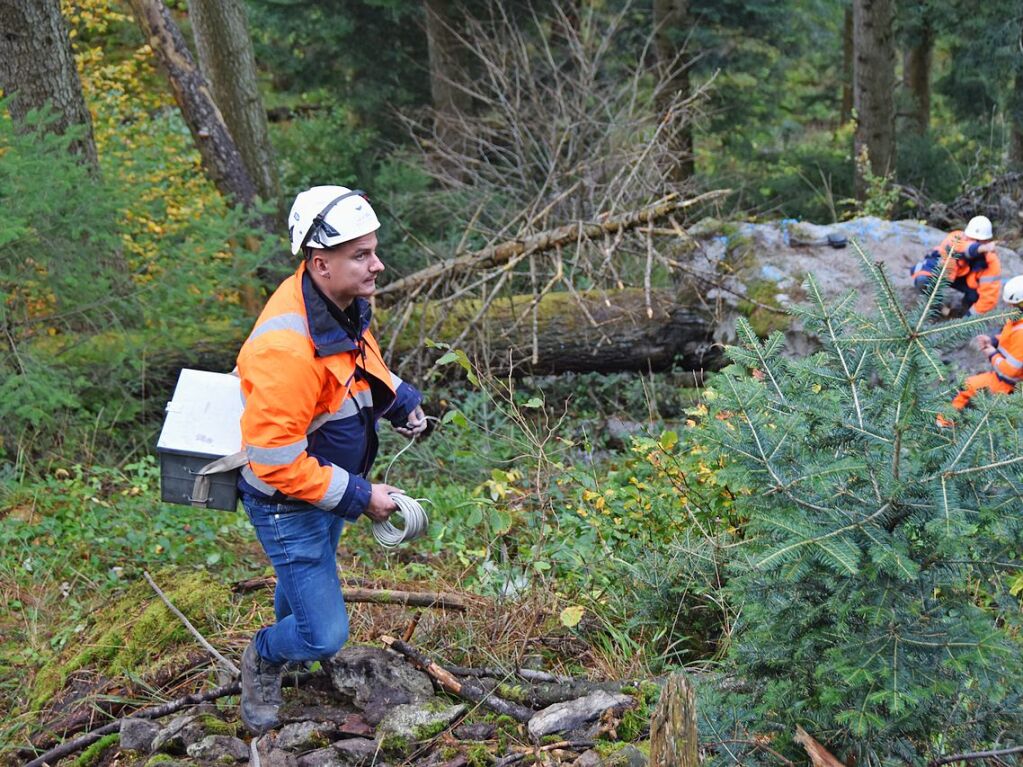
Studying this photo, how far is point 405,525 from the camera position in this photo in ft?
11.6

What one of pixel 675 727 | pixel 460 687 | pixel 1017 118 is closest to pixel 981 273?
pixel 1017 118

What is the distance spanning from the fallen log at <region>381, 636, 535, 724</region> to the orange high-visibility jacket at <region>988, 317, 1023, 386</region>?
16.6ft

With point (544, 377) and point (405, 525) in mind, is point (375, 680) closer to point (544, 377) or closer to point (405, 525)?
point (405, 525)

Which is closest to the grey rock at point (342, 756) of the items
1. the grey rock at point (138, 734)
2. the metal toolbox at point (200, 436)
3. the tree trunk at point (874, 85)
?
the grey rock at point (138, 734)

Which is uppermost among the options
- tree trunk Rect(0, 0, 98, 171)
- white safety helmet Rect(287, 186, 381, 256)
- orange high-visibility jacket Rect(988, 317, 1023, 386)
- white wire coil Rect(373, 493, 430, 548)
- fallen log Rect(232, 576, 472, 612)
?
tree trunk Rect(0, 0, 98, 171)

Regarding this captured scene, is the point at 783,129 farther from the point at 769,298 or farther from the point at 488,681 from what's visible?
the point at 488,681

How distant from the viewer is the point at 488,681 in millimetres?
4016

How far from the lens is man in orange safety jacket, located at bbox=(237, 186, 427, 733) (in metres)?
3.14

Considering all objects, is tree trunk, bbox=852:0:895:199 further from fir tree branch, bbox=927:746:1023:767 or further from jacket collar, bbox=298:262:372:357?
fir tree branch, bbox=927:746:1023:767

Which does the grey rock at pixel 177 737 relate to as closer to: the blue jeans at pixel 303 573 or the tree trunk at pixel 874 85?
the blue jeans at pixel 303 573

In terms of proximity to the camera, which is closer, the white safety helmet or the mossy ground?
the white safety helmet

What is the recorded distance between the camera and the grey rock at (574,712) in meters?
3.62

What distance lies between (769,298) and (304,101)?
12974 mm

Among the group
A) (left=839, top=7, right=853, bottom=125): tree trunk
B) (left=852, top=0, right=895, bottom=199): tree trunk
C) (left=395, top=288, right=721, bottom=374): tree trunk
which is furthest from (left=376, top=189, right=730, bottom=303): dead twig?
(left=839, top=7, right=853, bottom=125): tree trunk
